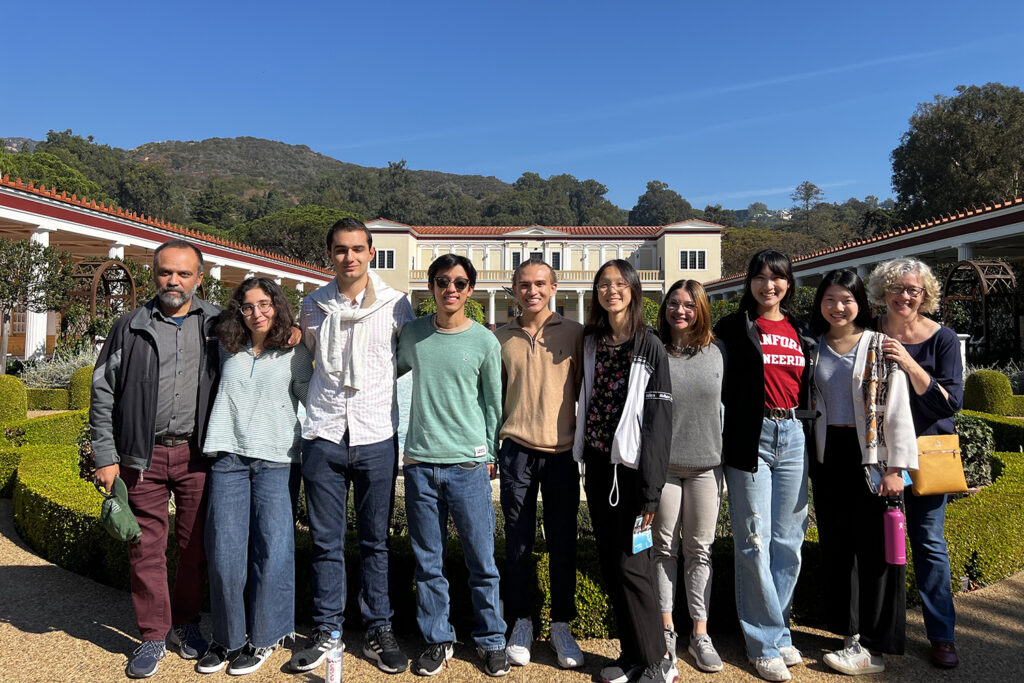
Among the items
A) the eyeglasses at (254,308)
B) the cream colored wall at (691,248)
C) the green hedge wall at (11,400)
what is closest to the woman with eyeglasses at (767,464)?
the eyeglasses at (254,308)

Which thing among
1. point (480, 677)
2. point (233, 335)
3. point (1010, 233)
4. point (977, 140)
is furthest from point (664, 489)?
point (977, 140)

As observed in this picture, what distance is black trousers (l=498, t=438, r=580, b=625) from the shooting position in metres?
2.74

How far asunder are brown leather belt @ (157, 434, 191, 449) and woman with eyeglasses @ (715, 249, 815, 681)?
239cm

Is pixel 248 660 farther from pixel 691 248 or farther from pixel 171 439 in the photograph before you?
pixel 691 248

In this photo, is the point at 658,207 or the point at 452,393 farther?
the point at 658,207

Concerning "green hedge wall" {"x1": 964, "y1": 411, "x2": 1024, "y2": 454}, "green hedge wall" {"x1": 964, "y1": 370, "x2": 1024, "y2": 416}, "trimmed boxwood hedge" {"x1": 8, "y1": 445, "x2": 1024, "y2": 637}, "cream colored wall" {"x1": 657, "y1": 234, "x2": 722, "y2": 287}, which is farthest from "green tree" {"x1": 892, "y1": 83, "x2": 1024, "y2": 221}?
"trimmed boxwood hedge" {"x1": 8, "y1": 445, "x2": 1024, "y2": 637}

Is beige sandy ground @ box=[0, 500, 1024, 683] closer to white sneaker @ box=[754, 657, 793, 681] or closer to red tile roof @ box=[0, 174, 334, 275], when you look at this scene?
white sneaker @ box=[754, 657, 793, 681]

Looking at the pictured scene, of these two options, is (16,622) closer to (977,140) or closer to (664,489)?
(664,489)

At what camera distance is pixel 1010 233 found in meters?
14.3

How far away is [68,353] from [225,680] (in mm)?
12721

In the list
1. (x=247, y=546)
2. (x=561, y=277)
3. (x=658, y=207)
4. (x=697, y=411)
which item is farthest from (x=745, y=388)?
(x=658, y=207)

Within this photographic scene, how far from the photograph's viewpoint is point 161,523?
281 centimetres

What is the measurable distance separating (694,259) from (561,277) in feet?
28.7

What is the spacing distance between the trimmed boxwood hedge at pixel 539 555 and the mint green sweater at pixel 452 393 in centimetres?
86
